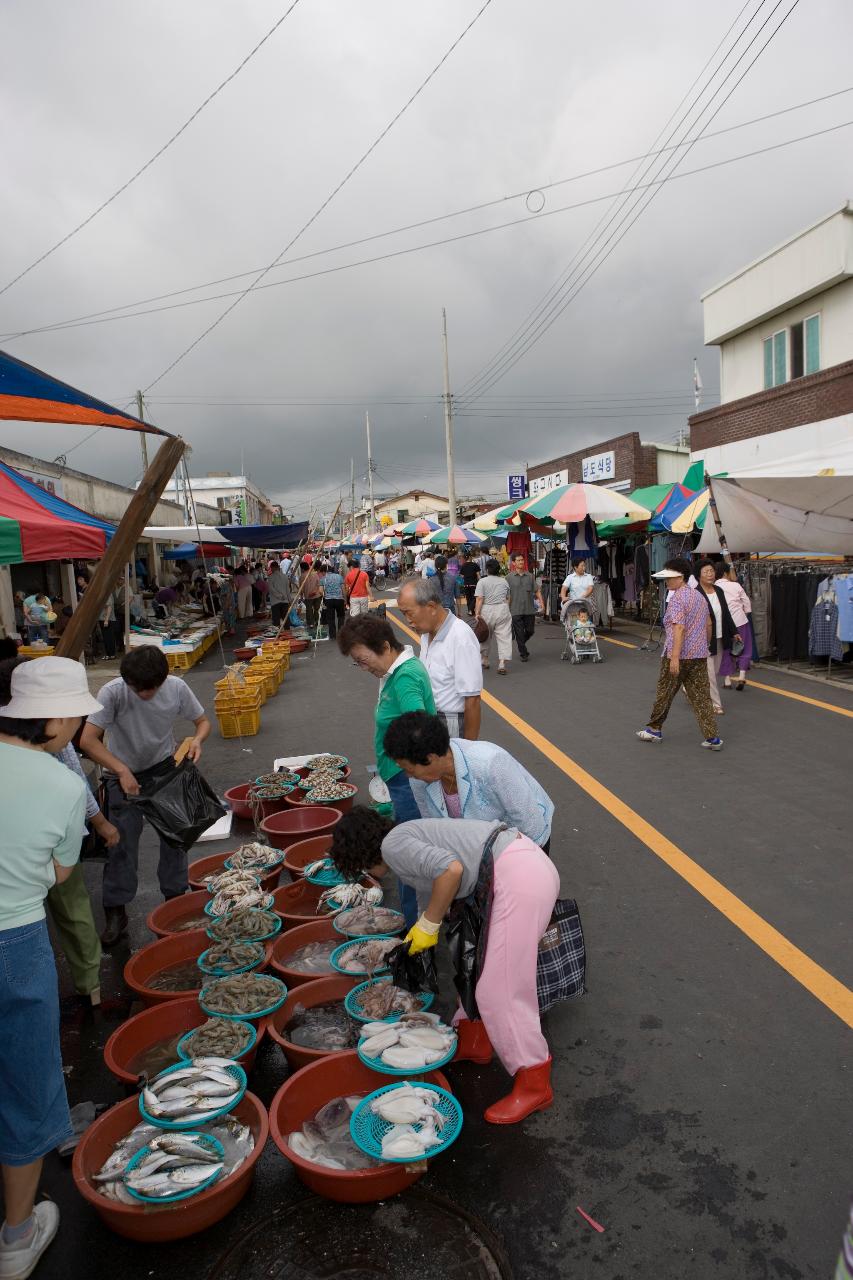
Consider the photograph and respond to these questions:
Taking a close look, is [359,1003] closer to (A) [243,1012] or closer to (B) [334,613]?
(A) [243,1012]

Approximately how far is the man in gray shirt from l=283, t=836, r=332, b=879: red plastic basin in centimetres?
70

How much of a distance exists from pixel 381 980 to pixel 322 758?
11.6ft

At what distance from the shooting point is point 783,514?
35.4ft

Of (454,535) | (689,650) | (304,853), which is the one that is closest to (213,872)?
(304,853)

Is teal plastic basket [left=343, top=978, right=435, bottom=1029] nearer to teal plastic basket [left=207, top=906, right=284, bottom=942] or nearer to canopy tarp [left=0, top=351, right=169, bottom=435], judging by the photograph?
teal plastic basket [left=207, top=906, right=284, bottom=942]

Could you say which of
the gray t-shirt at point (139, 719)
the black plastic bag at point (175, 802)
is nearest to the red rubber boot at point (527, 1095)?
the black plastic bag at point (175, 802)

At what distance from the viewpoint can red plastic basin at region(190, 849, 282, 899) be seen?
459 cm

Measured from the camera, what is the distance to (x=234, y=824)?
6.30m

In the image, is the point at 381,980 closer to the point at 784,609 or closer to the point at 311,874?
the point at 311,874

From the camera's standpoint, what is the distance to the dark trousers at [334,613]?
61.3 ft

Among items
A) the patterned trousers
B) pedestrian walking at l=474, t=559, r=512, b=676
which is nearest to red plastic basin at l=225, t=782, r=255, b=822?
the patterned trousers

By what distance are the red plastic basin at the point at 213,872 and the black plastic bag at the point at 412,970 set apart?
1.54 m

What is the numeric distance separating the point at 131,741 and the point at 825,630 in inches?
364

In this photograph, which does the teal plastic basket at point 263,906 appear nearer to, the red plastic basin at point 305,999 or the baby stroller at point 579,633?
the red plastic basin at point 305,999
